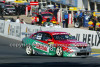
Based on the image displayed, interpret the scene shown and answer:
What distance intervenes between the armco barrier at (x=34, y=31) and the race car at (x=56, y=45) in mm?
4817

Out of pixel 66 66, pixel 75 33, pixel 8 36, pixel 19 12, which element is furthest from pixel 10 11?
pixel 66 66

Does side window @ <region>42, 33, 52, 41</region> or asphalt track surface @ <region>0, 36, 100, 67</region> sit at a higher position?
side window @ <region>42, 33, 52, 41</region>

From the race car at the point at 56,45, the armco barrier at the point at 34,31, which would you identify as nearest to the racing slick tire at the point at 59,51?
the race car at the point at 56,45

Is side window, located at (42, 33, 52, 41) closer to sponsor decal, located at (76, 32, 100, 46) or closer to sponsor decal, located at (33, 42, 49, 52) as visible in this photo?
sponsor decal, located at (33, 42, 49, 52)

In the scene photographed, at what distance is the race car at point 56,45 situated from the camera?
15.0 m

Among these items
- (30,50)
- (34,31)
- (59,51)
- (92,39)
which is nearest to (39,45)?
(30,50)

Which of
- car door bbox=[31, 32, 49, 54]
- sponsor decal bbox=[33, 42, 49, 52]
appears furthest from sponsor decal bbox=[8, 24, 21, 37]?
sponsor decal bbox=[33, 42, 49, 52]

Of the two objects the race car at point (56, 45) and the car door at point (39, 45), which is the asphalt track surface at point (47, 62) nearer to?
the race car at point (56, 45)

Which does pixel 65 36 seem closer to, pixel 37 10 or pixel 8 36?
pixel 8 36

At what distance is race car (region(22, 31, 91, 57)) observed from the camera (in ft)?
49.2

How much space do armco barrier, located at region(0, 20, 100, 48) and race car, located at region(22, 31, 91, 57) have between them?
15.8 ft

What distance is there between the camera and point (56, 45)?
610 inches

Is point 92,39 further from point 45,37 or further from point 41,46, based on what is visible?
point 41,46

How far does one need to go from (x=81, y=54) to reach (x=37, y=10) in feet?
104
